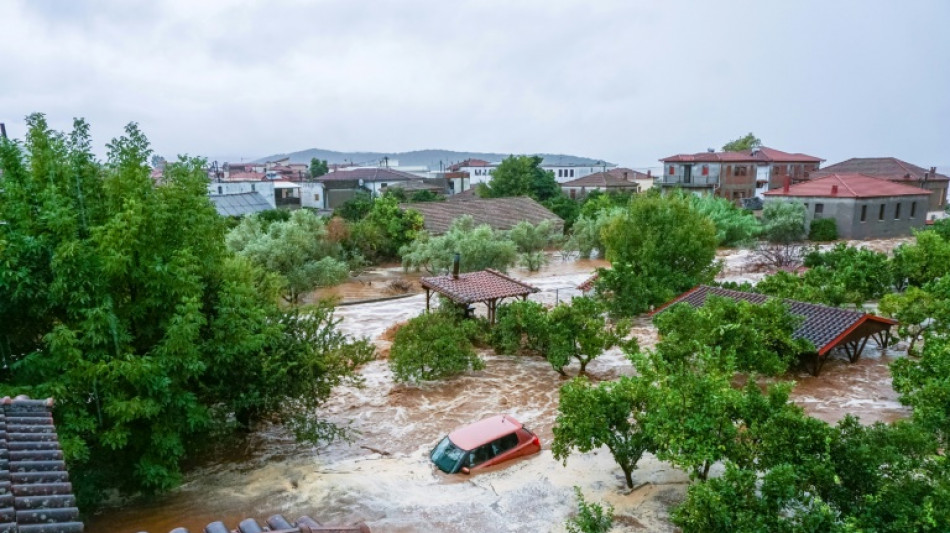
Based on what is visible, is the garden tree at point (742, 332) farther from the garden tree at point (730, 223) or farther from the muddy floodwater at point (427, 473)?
the garden tree at point (730, 223)

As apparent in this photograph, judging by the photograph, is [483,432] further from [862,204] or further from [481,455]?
[862,204]

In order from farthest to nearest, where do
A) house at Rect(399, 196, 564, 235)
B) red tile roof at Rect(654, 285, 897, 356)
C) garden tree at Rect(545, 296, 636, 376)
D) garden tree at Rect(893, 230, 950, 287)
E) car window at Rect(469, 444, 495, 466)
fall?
house at Rect(399, 196, 564, 235), garden tree at Rect(893, 230, 950, 287), garden tree at Rect(545, 296, 636, 376), red tile roof at Rect(654, 285, 897, 356), car window at Rect(469, 444, 495, 466)

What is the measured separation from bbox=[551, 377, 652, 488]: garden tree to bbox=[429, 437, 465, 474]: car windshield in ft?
8.42

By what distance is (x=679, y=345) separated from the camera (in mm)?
13875

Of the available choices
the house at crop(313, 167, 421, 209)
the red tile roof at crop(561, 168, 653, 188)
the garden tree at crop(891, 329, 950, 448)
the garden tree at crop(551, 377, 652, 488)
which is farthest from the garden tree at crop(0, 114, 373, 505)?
the red tile roof at crop(561, 168, 653, 188)

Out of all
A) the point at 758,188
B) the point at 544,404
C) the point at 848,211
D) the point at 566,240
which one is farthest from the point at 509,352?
the point at 758,188

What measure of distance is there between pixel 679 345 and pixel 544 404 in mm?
4452

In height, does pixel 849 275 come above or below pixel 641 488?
above

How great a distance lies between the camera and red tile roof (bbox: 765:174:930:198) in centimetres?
4631

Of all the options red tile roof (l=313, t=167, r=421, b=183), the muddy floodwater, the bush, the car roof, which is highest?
red tile roof (l=313, t=167, r=421, b=183)

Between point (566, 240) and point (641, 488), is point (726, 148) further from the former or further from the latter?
point (641, 488)

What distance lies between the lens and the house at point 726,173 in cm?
6141

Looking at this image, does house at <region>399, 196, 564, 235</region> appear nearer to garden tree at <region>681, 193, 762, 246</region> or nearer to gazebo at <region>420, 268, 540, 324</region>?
garden tree at <region>681, 193, 762, 246</region>

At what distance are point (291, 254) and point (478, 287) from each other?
1233cm
